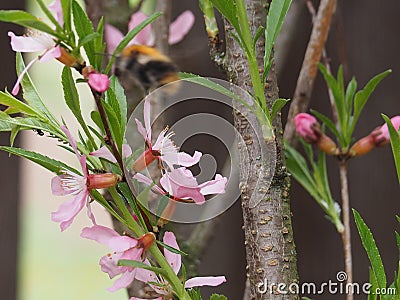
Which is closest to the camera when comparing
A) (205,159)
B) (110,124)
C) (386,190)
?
(110,124)

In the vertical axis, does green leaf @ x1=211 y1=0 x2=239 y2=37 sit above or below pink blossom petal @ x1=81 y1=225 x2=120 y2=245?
above

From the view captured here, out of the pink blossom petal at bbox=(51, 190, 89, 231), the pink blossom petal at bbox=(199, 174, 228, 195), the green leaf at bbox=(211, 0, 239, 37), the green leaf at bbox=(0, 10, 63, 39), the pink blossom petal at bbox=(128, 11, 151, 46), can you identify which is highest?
the pink blossom petal at bbox=(128, 11, 151, 46)

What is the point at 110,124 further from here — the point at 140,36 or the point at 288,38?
the point at 288,38

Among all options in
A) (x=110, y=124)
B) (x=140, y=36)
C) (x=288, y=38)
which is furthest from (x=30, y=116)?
(x=288, y=38)

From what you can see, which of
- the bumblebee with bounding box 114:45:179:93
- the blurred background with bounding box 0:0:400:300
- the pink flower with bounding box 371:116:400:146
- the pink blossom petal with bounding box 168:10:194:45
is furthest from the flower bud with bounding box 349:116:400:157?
the blurred background with bounding box 0:0:400:300

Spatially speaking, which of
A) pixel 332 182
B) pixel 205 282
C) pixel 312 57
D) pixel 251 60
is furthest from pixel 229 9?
pixel 332 182

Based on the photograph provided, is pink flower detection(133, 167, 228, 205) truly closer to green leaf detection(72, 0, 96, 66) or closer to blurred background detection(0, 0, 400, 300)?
green leaf detection(72, 0, 96, 66)

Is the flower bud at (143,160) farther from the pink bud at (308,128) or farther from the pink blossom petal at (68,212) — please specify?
the pink bud at (308,128)
